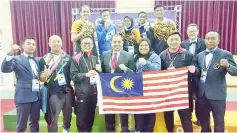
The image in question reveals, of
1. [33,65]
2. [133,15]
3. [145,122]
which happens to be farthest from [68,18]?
[145,122]

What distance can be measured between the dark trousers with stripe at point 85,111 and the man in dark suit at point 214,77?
1548 millimetres

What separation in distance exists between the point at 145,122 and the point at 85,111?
2.98 feet

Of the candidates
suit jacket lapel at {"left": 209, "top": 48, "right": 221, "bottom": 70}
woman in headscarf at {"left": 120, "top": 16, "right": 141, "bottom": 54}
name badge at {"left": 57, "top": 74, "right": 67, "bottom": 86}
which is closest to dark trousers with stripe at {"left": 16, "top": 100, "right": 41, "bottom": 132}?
name badge at {"left": 57, "top": 74, "right": 67, "bottom": 86}

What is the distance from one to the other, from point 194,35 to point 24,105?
9.12ft

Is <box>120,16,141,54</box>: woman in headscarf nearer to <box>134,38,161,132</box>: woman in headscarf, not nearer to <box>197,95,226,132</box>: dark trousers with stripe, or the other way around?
<box>134,38,161,132</box>: woman in headscarf

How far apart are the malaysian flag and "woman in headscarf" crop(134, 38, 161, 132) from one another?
92 mm

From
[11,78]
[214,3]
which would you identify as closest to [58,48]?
[11,78]

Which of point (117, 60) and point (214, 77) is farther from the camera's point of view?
point (117, 60)

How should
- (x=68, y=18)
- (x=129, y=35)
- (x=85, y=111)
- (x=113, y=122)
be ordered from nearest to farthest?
(x=85, y=111), (x=113, y=122), (x=129, y=35), (x=68, y=18)

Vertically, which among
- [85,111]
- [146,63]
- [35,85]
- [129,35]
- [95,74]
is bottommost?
[85,111]

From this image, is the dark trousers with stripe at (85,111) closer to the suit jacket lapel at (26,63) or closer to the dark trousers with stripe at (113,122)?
the dark trousers with stripe at (113,122)

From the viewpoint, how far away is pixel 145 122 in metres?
3.97

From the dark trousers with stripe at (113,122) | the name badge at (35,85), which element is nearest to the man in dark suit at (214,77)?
the dark trousers with stripe at (113,122)

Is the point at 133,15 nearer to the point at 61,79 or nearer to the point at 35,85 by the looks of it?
the point at 61,79
